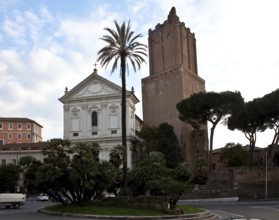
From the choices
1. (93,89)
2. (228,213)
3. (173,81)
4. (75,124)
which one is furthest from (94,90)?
(228,213)

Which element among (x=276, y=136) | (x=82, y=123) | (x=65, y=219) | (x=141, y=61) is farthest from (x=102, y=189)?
(x=82, y=123)

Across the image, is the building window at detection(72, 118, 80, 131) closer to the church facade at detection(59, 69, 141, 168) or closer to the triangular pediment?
the church facade at detection(59, 69, 141, 168)

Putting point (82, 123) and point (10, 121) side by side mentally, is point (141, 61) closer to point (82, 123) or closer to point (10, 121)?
point (82, 123)

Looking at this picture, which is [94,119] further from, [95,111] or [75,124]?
[75,124]

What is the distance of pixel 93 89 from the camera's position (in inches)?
3241

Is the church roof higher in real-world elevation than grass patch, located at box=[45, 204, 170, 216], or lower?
higher

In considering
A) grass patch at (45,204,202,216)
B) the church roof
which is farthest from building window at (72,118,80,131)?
grass patch at (45,204,202,216)

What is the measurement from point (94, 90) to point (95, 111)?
370cm

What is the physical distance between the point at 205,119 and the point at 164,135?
7.21 m

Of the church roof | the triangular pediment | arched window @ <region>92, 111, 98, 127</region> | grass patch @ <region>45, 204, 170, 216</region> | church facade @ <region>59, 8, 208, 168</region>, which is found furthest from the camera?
arched window @ <region>92, 111, 98, 127</region>

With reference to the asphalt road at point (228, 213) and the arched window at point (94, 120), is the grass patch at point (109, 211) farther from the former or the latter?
the arched window at point (94, 120)

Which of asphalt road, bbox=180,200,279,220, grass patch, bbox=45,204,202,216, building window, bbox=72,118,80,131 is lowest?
asphalt road, bbox=180,200,279,220

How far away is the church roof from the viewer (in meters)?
81.1

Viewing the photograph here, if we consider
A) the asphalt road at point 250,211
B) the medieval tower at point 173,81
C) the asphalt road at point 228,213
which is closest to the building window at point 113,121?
the medieval tower at point 173,81
